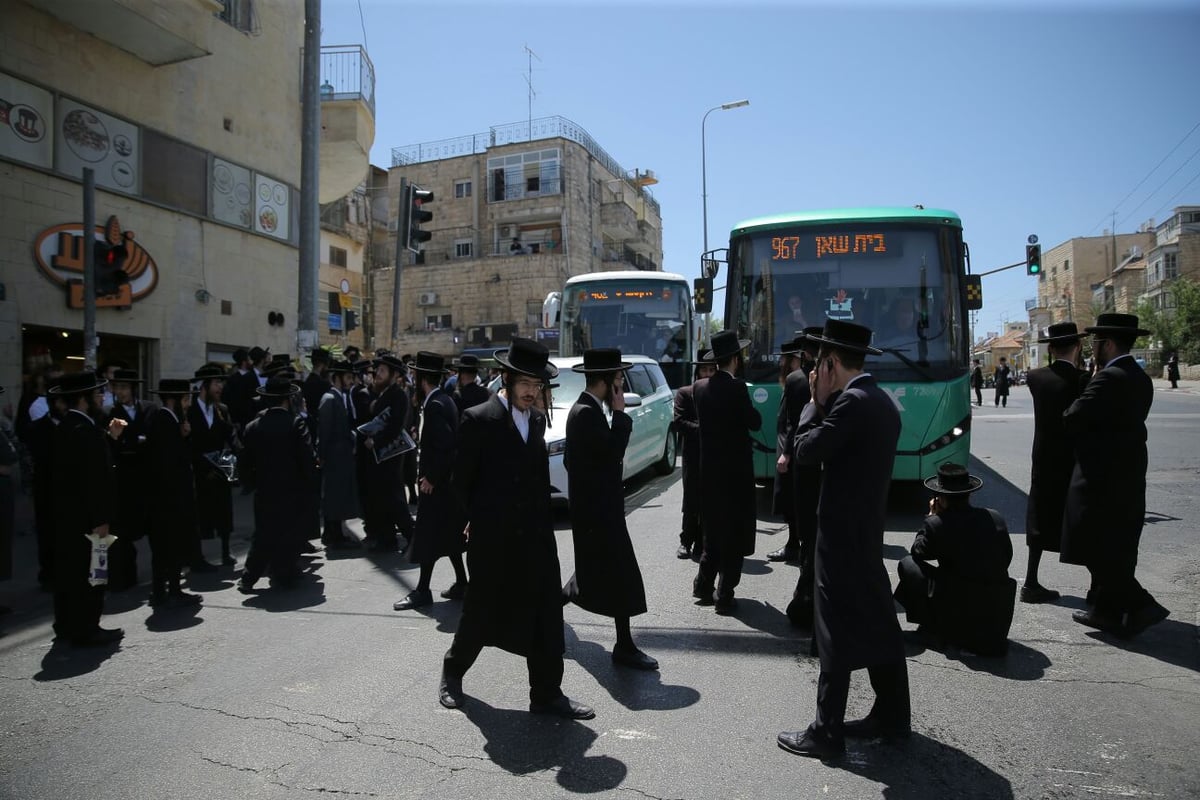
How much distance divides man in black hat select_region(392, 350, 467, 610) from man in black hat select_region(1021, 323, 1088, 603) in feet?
13.4

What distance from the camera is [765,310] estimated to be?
29.6 ft

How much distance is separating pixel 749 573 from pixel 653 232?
47.5 metres

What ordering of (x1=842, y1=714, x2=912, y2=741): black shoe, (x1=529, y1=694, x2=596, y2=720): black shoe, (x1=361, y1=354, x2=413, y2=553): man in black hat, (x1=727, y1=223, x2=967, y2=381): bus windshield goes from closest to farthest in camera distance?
1. (x1=842, y1=714, x2=912, y2=741): black shoe
2. (x1=529, y1=694, x2=596, y2=720): black shoe
3. (x1=361, y1=354, x2=413, y2=553): man in black hat
4. (x1=727, y1=223, x2=967, y2=381): bus windshield

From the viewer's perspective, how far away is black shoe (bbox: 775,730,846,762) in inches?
131

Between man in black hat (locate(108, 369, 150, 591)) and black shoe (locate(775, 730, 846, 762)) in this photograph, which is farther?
man in black hat (locate(108, 369, 150, 591))

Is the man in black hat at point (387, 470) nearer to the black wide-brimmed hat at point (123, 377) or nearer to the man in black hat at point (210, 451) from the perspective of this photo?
the man in black hat at point (210, 451)

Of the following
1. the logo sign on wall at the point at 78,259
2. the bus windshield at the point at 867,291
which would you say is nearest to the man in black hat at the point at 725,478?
the bus windshield at the point at 867,291

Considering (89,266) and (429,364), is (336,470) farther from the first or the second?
(89,266)

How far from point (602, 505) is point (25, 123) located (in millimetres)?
12238

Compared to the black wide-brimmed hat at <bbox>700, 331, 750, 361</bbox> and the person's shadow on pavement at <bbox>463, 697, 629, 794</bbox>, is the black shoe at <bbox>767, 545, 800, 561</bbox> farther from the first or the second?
the person's shadow on pavement at <bbox>463, 697, 629, 794</bbox>

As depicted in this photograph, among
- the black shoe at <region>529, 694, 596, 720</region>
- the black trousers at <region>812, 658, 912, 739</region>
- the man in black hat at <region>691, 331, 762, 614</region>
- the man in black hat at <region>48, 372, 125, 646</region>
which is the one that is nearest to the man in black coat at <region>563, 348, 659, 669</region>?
the black shoe at <region>529, 694, 596, 720</region>

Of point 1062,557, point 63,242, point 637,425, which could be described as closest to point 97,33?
point 63,242

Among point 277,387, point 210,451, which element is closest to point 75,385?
point 277,387

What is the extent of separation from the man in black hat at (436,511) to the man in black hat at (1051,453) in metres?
4.09
